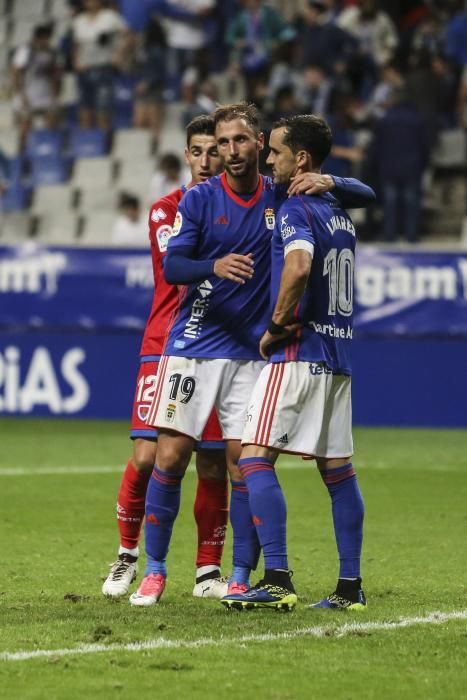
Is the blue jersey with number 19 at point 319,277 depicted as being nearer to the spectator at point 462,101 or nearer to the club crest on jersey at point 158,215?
the club crest on jersey at point 158,215

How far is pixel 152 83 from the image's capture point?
70.0 ft

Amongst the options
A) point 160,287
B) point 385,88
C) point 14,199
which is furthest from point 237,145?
point 14,199

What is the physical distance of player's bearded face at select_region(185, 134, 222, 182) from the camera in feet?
23.8

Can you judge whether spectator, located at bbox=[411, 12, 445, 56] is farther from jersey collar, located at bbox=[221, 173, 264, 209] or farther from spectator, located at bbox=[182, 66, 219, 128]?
jersey collar, located at bbox=[221, 173, 264, 209]

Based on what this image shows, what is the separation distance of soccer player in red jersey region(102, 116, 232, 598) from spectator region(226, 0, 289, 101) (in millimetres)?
Answer: 13718

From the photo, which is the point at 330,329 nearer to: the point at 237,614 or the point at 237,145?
the point at 237,145

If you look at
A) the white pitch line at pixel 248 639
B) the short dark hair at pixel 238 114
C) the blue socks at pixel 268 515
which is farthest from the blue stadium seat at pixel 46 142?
the white pitch line at pixel 248 639

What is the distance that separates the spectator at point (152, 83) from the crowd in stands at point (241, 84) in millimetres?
20

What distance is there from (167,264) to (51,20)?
A: 740 inches

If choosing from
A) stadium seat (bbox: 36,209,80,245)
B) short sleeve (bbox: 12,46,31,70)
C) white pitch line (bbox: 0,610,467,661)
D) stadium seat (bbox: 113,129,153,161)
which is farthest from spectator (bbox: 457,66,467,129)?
white pitch line (bbox: 0,610,467,661)

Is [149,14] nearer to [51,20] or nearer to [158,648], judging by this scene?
[51,20]

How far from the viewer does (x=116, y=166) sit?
21375 millimetres

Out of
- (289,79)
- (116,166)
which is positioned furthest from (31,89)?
(289,79)

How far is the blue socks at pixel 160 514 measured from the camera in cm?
678
